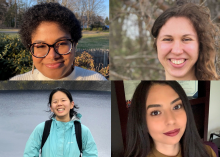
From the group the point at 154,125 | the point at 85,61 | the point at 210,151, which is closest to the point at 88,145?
the point at 154,125

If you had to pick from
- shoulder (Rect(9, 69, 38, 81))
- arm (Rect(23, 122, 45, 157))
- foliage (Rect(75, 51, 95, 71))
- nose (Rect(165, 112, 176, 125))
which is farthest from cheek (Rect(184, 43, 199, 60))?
arm (Rect(23, 122, 45, 157))

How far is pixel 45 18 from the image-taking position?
1398 millimetres

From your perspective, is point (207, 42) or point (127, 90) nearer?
point (207, 42)

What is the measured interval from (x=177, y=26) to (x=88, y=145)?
3.38 feet

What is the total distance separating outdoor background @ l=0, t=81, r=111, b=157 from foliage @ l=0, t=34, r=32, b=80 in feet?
0.34

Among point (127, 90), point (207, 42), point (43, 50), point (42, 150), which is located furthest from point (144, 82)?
point (42, 150)

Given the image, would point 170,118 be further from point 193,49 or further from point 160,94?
point 193,49

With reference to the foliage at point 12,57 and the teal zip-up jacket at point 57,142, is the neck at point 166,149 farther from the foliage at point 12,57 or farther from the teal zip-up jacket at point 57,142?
the foliage at point 12,57

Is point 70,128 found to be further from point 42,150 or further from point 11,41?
point 11,41

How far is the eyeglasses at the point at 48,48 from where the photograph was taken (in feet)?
4.66

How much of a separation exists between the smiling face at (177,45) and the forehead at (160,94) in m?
0.14

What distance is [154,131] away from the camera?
1603 millimetres

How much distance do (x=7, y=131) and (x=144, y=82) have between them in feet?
3.51

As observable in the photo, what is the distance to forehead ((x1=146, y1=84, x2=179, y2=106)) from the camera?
5.24 feet
